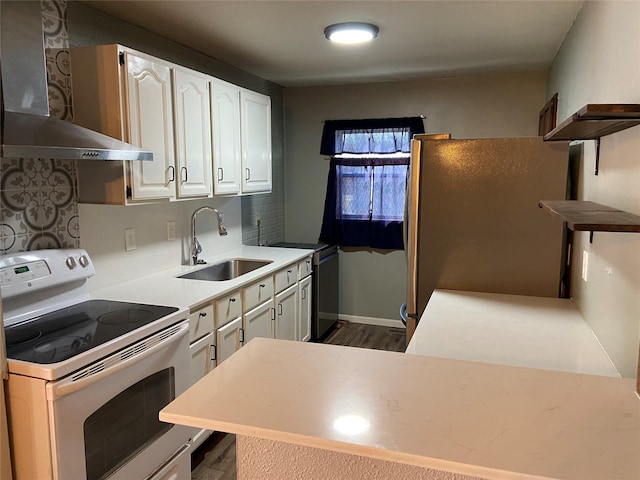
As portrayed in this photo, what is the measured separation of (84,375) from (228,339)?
1.13 metres

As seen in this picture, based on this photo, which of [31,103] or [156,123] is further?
[156,123]

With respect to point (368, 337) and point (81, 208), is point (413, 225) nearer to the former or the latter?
point (81, 208)

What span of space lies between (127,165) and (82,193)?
29cm

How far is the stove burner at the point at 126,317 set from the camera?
200 cm

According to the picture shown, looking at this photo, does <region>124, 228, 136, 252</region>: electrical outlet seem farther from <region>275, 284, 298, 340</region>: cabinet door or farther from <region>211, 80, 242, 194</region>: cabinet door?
<region>275, 284, 298, 340</region>: cabinet door

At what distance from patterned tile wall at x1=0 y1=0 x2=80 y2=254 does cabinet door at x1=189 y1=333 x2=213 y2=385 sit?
779mm

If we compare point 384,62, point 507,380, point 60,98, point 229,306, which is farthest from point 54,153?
point 384,62

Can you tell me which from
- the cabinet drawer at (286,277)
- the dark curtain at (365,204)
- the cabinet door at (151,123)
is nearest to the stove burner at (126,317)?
the cabinet door at (151,123)

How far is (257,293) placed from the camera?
3.05 metres

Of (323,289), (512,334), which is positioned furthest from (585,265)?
(323,289)

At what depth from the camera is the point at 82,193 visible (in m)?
2.38

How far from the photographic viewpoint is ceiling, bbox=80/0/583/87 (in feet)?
8.02

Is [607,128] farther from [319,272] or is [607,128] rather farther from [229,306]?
[319,272]

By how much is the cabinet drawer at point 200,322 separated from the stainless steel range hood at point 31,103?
823mm
